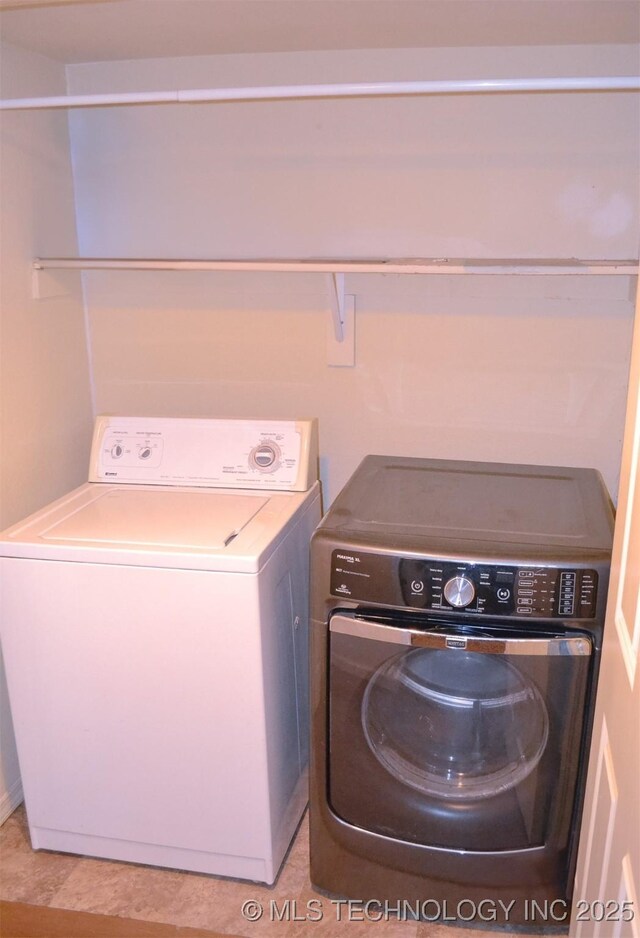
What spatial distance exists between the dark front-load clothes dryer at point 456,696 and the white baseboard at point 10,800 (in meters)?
0.89

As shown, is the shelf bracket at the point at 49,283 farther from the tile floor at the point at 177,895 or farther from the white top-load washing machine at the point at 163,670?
the tile floor at the point at 177,895

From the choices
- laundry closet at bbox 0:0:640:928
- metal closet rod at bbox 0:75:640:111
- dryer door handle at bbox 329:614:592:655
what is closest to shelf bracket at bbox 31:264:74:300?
laundry closet at bbox 0:0:640:928

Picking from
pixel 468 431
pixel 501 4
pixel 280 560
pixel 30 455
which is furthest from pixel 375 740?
pixel 501 4

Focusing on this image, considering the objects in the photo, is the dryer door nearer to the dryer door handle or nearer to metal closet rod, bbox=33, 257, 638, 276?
the dryer door handle

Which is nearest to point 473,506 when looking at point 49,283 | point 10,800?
point 49,283

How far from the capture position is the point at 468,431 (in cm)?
230

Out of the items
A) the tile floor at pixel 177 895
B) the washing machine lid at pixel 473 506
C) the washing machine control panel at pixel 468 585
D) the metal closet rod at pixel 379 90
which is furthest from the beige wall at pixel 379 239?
the tile floor at pixel 177 895

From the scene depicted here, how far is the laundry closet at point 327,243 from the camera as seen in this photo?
2020 mm

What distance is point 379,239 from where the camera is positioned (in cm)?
221

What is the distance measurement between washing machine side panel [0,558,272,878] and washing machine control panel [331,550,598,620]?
24 cm

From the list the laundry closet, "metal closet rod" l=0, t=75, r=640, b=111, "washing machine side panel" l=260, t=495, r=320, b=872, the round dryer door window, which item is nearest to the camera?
"metal closet rod" l=0, t=75, r=640, b=111

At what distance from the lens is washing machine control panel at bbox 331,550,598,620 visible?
5.09 feet

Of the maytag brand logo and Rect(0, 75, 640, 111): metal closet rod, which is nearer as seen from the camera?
Rect(0, 75, 640, 111): metal closet rod

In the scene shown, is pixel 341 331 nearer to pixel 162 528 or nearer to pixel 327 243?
pixel 327 243
